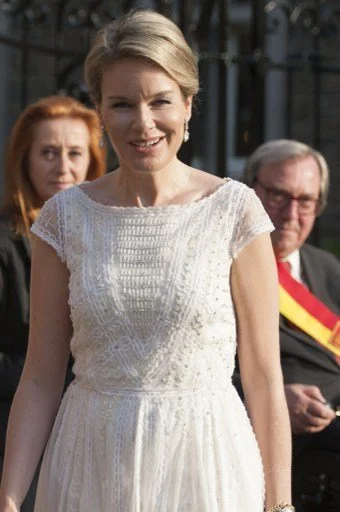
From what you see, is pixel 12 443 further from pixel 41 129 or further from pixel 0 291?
pixel 41 129

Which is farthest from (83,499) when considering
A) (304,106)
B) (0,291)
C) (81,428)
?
(304,106)

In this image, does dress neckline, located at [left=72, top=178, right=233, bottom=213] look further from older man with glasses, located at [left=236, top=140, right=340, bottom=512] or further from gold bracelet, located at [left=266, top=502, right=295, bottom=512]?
older man with glasses, located at [left=236, top=140, right=340, bottom=512]

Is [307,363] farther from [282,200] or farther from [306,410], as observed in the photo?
[282,200]

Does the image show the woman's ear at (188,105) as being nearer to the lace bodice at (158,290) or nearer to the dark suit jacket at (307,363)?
the lace bodice at (158,290)

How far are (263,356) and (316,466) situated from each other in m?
1.67

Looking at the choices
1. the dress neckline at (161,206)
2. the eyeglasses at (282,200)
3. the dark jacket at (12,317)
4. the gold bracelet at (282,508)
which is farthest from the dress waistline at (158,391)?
the eyeglasses at (282,200)

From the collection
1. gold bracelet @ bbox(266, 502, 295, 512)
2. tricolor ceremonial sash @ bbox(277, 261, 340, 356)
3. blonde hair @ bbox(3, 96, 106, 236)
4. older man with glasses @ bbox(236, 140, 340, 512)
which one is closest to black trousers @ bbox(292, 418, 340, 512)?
older man with glasses @ bbox(236, 140, 340, 512)

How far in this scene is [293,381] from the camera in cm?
458

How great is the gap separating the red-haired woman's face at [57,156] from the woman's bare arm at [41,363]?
1.54 m

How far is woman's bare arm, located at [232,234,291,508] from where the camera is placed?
2.96m

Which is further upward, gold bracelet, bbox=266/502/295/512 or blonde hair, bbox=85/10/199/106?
blonde hair, bbox=85/10/199/106

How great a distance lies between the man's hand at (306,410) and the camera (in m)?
4.39

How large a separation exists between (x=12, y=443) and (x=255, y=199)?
2.50 ft

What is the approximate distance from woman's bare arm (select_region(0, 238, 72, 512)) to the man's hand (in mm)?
1469
